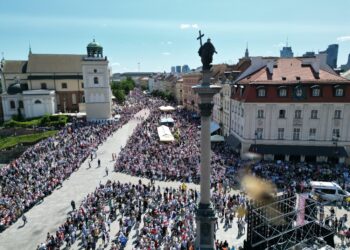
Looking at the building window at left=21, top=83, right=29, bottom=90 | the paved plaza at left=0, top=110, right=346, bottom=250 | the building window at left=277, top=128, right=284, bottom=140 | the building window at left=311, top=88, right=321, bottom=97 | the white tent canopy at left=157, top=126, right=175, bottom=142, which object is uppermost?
the building window at left=21, top=83, right=29, bottom=90

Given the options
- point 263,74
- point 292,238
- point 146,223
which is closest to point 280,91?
point 263,74

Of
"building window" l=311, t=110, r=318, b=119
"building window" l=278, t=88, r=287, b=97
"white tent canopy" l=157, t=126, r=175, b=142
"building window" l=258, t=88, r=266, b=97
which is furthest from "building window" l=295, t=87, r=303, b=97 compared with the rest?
"white tent canopy" l=157, t=126, r=175, b=142

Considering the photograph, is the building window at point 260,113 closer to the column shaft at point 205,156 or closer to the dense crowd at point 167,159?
the dense crowd at point 167,159

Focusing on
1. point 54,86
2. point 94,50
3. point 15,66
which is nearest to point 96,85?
point 94,50

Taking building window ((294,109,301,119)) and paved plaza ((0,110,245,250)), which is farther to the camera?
building window ((294,109,301,119))

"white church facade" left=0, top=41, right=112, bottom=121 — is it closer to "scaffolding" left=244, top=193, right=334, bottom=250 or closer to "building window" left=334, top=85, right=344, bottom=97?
"building window" left=334, top=85, right=344, bottom=97

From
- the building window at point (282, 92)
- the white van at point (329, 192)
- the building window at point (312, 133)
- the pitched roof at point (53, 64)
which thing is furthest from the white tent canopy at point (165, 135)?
the pitched roof at point (53, 64)

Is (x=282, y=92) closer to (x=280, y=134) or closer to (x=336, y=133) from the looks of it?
(x=280, y=134)
